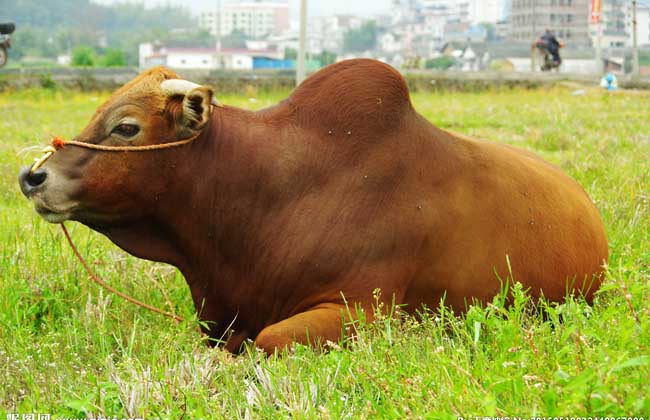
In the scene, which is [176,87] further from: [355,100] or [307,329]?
[307,329]

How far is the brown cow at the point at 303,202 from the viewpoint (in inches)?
198

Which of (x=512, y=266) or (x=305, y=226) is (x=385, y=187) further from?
(x=512, y=266)

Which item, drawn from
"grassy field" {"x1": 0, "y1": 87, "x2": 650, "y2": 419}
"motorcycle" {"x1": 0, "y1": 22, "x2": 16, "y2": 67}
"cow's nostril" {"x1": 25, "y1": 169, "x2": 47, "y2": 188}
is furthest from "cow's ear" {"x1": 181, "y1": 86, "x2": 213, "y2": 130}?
"motorcycle" {"x1": 0, "y1": 22, "x2": 16, "y2": 67}

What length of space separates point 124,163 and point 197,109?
45 cm

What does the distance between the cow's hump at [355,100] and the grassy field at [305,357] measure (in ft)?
3.32

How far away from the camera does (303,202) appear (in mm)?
5117

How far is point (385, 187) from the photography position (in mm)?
5094

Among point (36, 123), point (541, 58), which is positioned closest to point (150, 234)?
point (36, 123)

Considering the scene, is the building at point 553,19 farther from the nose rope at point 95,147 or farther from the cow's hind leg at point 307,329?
the cow's hind leg at point 307,329

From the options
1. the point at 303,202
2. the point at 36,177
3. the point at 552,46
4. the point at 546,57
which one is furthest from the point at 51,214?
the point at 546,57

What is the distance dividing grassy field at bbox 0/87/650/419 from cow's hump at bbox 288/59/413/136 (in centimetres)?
101

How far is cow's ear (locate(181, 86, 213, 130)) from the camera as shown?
514 cm

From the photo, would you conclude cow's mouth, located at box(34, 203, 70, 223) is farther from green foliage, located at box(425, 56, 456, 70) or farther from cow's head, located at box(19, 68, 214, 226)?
green foliage, located at box(425, 56, 456, 70)

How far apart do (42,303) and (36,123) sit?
444 inches
